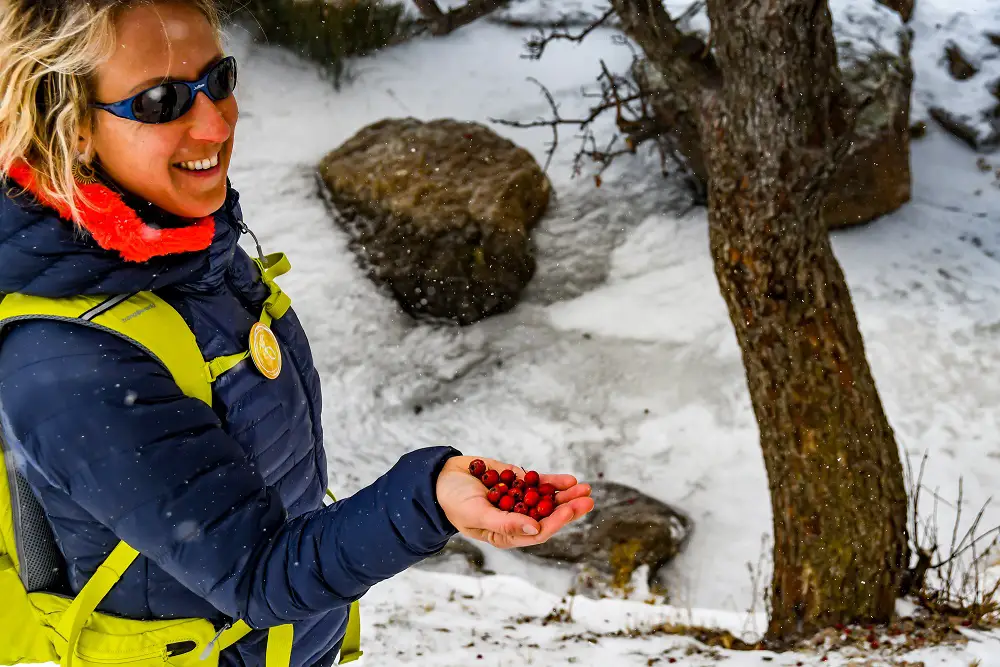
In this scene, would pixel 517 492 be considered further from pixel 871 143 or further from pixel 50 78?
pixel 871 143

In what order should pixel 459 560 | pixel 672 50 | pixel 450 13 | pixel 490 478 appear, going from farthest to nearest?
pixel 459 560 → pixel 450 13 → pixel 672 50 → pixel 490 478

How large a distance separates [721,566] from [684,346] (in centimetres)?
198

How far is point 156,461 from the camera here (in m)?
1.09

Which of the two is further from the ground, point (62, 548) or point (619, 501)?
point (62, 548)

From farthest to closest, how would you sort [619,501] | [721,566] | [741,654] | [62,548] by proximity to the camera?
1. [619,501]
2. [721,566]
3. [741,654]
4. [62,548]

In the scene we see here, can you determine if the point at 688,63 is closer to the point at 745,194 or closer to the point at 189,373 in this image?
the point at 745,194

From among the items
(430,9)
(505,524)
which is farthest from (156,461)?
(430,9)

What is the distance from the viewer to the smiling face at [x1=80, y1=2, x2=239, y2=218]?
1.20 meters

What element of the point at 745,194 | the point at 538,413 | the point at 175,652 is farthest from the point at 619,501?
the point at 175,652

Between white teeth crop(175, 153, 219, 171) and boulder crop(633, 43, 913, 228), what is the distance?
5.97 m

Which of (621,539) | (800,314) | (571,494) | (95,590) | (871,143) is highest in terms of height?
(571,494)

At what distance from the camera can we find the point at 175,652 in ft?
4.58

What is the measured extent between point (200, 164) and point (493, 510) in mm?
727

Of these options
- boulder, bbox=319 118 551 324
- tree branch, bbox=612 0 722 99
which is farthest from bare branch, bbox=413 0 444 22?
boulder, bbox=319 118 551 324
